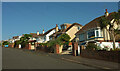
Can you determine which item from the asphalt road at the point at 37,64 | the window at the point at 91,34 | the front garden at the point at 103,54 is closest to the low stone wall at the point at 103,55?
the front garden at the point at 103,54

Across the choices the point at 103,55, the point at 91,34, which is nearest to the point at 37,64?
the point at 103,55

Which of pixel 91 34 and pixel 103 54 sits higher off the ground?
pixel 91 34

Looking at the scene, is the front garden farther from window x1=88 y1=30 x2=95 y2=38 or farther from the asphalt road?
Result: window x1=88 y1=30 x2=95 y2=38

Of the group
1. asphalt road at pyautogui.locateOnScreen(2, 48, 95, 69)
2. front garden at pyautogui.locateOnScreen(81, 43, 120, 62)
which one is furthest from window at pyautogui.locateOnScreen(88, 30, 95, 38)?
asphalt road at pyautogui.locateOnScreen(2, 48, 95, 69)

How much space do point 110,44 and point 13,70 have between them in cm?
1727

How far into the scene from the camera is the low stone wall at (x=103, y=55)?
13180mm

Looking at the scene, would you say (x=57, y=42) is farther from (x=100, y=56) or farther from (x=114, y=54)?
(x=114, y=54)

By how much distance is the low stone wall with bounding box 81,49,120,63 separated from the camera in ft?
43.2

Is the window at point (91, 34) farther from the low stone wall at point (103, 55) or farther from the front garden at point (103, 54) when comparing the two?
the low stone wall at point (103, 55)

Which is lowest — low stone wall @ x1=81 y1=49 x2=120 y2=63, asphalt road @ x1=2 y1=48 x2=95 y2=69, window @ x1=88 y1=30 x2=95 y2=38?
asphalt road @ x1=2 y1=48 x2=95 y2=69

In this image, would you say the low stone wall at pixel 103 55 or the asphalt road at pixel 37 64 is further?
the low stone wall at pixel 103 55

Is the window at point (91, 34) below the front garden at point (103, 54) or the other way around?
the other way around

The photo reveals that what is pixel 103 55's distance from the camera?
14820mm

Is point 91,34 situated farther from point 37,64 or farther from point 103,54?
point 37,64
